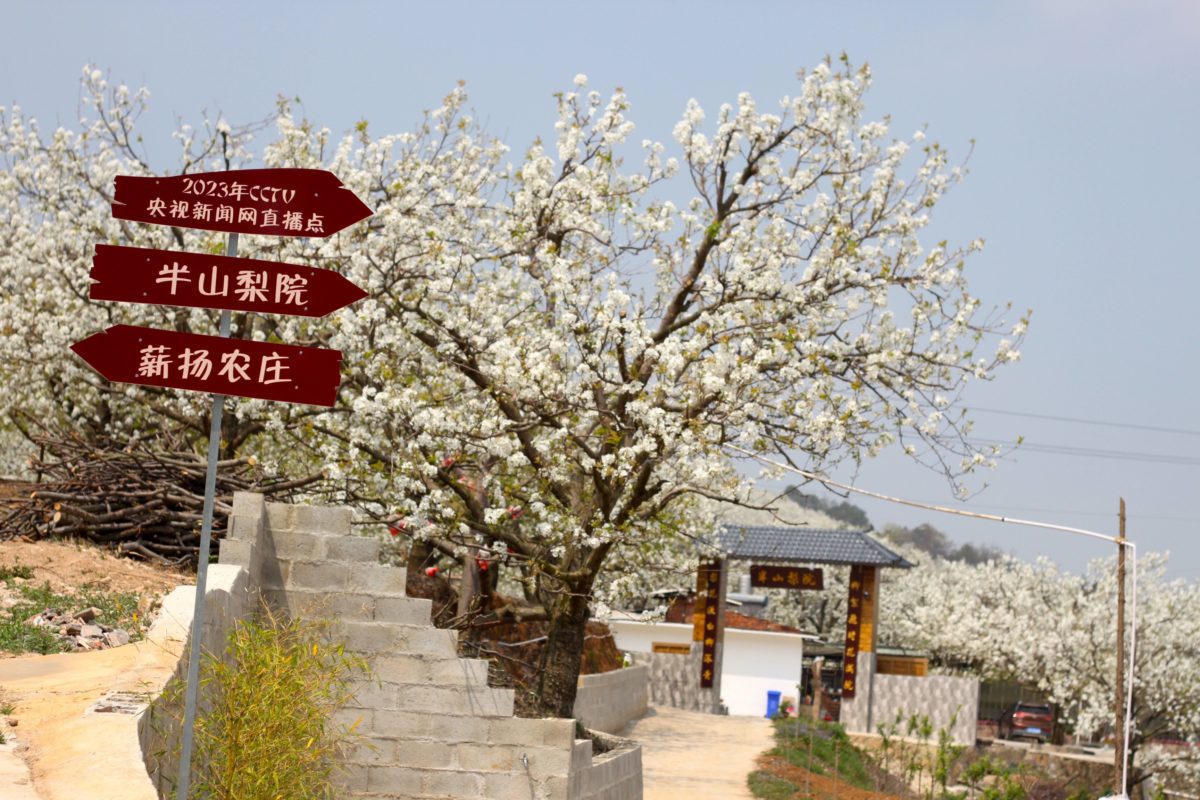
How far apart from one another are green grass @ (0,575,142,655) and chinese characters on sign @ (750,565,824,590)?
2265 centimetres

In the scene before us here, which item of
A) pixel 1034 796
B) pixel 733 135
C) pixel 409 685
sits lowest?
pixel 1034 796

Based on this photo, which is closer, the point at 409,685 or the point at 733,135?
the point at 409,685

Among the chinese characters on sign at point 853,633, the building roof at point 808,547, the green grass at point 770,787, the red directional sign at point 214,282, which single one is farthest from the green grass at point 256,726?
the chinese characters on sign at point 853,633

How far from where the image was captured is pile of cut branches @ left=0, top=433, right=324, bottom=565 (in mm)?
14109

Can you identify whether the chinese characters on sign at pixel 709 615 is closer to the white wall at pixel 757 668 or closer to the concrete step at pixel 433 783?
the white wall at pixel 757 668

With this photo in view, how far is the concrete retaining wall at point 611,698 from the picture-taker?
20438 millimetres

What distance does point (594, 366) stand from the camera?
46.2 ft

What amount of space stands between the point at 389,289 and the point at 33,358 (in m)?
7.01

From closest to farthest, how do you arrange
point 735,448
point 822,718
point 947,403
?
point 735,448, point 947,403, point 822,718

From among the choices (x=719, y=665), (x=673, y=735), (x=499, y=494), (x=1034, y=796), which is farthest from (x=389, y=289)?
(x=719, y=665)

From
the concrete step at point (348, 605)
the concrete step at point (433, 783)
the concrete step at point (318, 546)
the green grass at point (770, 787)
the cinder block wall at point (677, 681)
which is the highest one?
the concrete step at point (318, 546)

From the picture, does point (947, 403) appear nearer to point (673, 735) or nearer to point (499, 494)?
point (499, 494)

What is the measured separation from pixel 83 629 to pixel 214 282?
4.14m

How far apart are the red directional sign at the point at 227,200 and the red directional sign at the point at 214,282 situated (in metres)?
0.23
